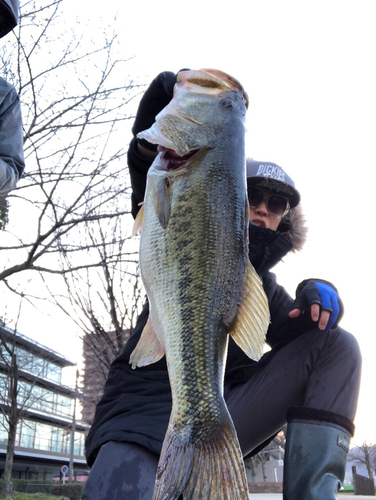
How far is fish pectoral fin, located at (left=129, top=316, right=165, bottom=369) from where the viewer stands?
183 centimetres

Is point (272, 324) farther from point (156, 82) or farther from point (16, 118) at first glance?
point (16, 118)

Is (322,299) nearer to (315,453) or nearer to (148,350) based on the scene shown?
(315,453)

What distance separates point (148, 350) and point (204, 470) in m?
0.56

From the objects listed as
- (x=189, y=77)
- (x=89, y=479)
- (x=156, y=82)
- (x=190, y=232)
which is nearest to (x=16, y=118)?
(x=156, y=82)

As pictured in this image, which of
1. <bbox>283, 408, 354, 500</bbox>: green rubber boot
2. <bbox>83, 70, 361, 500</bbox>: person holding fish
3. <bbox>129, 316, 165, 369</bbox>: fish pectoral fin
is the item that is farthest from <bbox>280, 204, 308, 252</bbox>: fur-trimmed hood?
<bbox>129, 316, 165, 369</bbox>: fish pectoral fin

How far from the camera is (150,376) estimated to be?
2.66 metres

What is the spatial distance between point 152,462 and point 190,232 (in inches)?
48.2

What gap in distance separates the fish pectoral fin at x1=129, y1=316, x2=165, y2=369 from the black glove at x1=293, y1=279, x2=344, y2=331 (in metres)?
1.00

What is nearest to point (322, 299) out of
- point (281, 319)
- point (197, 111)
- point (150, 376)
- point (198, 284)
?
point (281, 319)

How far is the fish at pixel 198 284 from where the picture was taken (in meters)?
1.48

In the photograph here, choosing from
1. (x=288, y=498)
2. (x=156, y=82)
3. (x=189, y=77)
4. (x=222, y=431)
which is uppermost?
(x=156, y=82)

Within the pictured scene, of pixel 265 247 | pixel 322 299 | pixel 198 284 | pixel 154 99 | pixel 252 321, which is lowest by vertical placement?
pixel 252 321

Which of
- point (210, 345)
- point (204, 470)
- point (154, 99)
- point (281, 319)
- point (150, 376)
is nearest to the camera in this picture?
point (204, 470)

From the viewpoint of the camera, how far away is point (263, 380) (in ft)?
8.77
